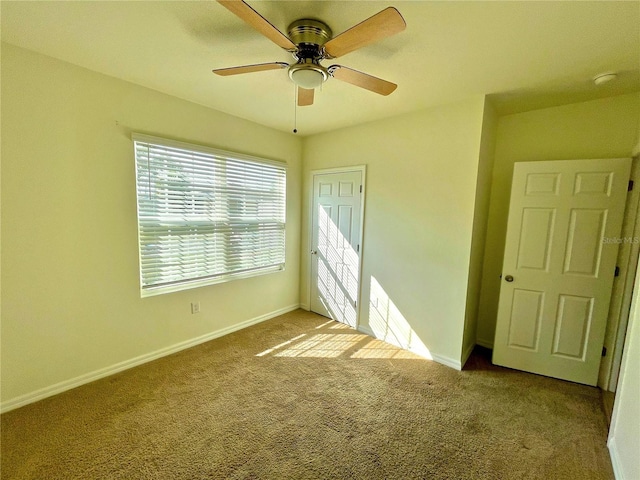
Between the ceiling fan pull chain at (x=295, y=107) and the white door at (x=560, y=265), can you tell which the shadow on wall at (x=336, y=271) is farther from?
the white door at (x=560, y=265)

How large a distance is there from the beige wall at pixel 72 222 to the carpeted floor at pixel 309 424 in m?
0.32

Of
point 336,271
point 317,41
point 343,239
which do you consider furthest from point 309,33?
point 336,271

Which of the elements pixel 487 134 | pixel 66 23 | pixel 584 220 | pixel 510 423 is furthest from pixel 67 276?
pixel 584 220

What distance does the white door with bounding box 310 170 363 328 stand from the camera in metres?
3.26

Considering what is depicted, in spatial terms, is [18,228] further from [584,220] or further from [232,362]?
[584,220]

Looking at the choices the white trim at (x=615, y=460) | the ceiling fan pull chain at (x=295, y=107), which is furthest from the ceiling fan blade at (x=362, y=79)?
the white trim at (x=615, y=460)

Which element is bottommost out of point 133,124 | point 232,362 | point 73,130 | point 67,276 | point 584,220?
point 232,362

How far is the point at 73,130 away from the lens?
2006mm

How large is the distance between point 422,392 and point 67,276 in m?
2.95

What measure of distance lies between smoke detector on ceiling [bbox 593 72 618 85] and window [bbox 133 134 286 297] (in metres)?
2.96

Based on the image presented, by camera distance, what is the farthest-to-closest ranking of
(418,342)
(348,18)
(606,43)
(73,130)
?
(418,342), (73,130), (606,43), (348,18)

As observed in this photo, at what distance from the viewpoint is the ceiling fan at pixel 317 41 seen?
1.15 metres

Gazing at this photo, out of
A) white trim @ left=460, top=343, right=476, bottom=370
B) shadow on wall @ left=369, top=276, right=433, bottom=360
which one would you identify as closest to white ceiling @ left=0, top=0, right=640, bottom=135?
shadow on wall @ left=369, top=276, right=433, bottom=360

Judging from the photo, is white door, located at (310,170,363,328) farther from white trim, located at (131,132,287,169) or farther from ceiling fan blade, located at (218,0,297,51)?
ceiling fan blade, located at (218,0,297,51)
